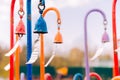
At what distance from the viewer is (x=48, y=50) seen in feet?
17.5

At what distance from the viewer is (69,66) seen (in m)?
6.00

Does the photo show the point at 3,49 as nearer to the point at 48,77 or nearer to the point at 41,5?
the point at 48,77

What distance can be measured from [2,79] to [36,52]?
4.17 m

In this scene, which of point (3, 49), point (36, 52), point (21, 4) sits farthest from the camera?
point (3, 49)

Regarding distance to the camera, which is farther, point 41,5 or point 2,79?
point 2,79

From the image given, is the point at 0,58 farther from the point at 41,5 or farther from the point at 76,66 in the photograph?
the point at 41,5

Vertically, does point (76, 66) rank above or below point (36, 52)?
below

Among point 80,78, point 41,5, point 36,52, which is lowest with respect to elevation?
point 80,78

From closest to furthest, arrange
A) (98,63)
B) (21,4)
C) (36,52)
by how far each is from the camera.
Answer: (36,52), (21,4), (98,63)

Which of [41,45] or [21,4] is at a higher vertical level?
[21,4]

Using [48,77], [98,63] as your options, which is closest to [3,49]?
[98,63]

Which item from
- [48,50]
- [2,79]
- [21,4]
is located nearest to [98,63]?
[48,50]

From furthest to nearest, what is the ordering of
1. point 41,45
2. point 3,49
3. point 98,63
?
point 98,63 < point 3,49 < point 41,45

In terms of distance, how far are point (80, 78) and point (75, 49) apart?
375 cm
